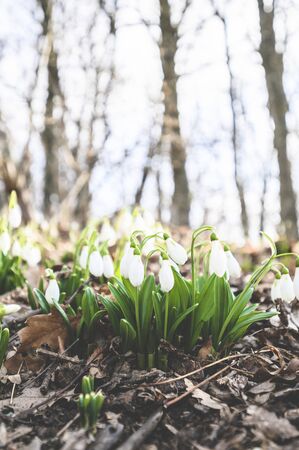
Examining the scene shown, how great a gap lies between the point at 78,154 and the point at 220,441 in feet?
35.6

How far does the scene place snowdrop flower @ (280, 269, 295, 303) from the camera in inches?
74.2

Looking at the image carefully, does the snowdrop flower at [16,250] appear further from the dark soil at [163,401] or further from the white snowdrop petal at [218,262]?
the white snowdrop petal at [218,262]

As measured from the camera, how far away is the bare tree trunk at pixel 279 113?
697cm

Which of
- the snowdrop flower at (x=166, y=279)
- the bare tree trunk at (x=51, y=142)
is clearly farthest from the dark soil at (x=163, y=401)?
the bare tree trunk at (x=51, y=142)

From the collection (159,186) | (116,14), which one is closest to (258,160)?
(159,186)

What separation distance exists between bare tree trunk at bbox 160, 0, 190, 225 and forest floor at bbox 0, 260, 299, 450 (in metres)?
6.07

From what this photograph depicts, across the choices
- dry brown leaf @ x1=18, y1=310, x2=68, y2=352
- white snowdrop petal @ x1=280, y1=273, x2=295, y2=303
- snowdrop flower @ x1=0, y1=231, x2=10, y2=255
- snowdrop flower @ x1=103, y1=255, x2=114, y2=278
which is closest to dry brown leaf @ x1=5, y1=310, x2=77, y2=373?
dry brown leaf @ x1=18, y1=310, x2=68, y2=352

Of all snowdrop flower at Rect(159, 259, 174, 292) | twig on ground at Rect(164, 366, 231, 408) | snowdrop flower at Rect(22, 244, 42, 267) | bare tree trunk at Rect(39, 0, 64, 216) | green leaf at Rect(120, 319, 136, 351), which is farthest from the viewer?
bare tree trunk at Rect(39, 0, 64, 216)

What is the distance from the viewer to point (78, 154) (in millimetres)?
11641

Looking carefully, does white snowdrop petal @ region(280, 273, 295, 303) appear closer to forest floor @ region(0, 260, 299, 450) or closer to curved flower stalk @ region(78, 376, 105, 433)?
forest floor @ region(0, 260, 299, 450)

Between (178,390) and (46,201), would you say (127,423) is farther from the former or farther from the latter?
(46,201)

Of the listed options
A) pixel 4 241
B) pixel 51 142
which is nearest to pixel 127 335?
pixel 4 241

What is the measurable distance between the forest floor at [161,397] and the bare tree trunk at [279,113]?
16.6 ft

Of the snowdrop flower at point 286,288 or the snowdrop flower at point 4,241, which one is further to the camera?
the snowdrop flower at point 4,241
